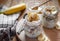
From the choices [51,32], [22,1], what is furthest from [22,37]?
[22,1]

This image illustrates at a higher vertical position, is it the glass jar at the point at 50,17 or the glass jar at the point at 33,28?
the glass jar at the point at 50,17

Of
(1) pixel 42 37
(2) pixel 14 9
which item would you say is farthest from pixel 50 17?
(2) pixel 14 9

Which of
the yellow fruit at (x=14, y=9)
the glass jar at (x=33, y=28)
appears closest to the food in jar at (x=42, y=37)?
the glass jar at (x=33, y=28)

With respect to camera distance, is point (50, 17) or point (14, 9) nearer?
point (50, 17)

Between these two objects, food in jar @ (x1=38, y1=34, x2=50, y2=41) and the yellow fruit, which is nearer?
food in jar @ (x1=38, y1=34, x2=50, y2=41)

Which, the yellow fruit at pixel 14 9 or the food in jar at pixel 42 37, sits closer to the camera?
the food in jar at pixel 42 37

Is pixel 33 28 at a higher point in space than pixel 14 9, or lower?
lower

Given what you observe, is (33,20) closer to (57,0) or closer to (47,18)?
(47,18)

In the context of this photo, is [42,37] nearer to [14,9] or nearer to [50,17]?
[50,17]

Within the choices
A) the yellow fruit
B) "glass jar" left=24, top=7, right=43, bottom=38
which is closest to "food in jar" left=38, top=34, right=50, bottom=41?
"glass jar" left=24, top=7, right=43, bottom=38

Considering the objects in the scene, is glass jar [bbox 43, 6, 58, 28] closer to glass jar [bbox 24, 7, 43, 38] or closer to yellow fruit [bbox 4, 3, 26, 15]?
glass jar [bbox 24, 7, 43, 38]

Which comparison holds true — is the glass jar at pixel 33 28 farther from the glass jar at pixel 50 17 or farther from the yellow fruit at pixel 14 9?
the yellow fruit at pixel 14 9

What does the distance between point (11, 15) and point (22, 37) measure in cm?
21

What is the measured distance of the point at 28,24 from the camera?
25.6 inches
